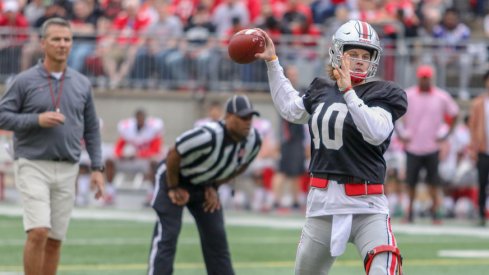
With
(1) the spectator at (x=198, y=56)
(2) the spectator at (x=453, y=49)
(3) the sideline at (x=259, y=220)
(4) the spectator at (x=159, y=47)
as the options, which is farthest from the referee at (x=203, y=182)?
(4) the spectator at (x=159, y=47)

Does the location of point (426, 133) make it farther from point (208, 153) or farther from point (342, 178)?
point (342, 178)

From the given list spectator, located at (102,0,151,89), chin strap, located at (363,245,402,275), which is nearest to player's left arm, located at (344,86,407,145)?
chin strap, located at (363,245,402,275)

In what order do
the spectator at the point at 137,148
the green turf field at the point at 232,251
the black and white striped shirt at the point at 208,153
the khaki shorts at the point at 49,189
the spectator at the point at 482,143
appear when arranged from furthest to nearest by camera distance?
the spectator at the point at 137,148, the spectator at the point at 482,143, the green turf field at the point at 232,251, the black and white striped shirt at the point at 208,153, the khaki shorts at the point at 49,189

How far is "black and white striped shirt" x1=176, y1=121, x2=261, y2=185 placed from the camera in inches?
377

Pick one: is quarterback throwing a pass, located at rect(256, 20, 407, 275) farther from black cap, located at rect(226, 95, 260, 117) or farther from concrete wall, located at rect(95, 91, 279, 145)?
concrete wall, located at rect(95, 91, 279, 145)

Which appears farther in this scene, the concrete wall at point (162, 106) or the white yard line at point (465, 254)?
the concrete wall at point (162, 106)

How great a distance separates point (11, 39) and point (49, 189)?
1364 centimetres

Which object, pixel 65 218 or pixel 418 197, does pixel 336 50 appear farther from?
pixel 418 197

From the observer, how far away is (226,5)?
22062mm

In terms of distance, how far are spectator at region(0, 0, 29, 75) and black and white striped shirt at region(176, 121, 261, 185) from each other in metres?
13.2

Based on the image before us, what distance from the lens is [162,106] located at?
22188mm

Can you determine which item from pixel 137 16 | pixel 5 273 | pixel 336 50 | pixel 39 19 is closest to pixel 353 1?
pixel 137 16

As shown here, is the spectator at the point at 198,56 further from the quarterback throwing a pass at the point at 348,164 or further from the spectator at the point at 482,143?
the quarterback throwing a pass at the point at 348,164

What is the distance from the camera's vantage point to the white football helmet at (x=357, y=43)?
7.54 metres
